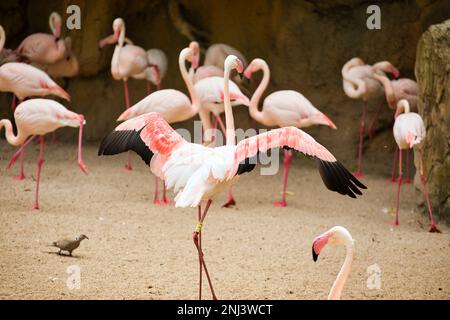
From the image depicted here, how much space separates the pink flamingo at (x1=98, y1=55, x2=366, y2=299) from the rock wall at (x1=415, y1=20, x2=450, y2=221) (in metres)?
1.99

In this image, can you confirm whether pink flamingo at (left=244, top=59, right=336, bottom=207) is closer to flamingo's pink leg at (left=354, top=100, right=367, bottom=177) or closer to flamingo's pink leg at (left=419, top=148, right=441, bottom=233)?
flamingo's pink leg at (left=419, top=148, right=441, bottom=233)

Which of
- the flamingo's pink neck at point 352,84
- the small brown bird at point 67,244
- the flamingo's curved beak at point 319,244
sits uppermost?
the flamingo's pink neck at point 352,84

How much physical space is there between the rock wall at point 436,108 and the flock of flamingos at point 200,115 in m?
0.11

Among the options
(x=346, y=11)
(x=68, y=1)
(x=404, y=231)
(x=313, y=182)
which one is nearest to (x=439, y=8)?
(x=346, y=11)

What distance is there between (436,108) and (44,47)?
174 inches

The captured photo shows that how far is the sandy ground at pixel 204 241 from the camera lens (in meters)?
5.09

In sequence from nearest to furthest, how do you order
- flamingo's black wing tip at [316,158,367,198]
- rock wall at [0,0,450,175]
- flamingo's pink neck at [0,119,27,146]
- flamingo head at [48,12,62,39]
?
flamingo's black wing tip at [316,158,367,198] < flamingo's pink neck at [0,119,27,146] < flamingo head at [48,12,62,39] < rock wall at [0,0,450,175]

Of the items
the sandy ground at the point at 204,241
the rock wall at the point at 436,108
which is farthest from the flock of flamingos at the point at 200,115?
the sandy ground at the point at 204,241

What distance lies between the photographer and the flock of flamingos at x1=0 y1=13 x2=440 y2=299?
15.4 feet

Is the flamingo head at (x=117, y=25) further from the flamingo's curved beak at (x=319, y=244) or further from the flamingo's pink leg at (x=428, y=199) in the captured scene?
the flamingo's curved beak at (x=319, y=244)

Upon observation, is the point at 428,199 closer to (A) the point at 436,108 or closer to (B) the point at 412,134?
(B) the point at 412,134

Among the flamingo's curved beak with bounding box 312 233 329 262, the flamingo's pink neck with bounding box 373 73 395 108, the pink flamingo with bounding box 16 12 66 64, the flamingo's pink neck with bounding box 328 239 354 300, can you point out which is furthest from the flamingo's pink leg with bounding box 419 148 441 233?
the pink flamingo with bounding box 16 12 66 64

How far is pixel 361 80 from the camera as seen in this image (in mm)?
8727

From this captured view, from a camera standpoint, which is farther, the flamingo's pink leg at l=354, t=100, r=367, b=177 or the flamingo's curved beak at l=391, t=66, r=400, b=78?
the flamingo's pink leg at l=354, t=100, r=367, b=177
